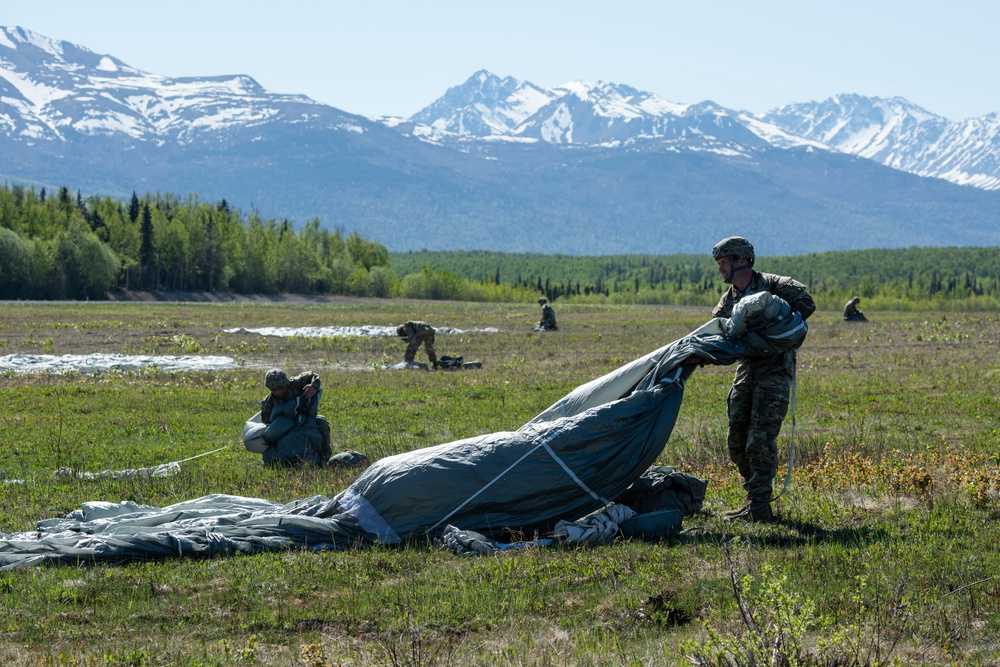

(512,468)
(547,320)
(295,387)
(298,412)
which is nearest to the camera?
(512,468)

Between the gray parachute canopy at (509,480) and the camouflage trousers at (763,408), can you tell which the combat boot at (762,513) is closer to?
the camouflage trousers at (763,408)

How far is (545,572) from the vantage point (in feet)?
27.0

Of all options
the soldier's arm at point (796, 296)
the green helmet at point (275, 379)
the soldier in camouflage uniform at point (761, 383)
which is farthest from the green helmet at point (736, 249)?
the green helmet at point (275, 379)

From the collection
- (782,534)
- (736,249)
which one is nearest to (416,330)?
(736,249)

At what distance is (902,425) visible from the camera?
17.6 metres

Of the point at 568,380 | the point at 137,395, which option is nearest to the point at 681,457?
the point at 568,380

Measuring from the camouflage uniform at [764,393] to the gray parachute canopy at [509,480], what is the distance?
1.21ft

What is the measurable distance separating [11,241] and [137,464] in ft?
303

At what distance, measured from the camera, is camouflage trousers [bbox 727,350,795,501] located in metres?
9.98

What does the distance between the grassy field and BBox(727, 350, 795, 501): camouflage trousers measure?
53 centimetres

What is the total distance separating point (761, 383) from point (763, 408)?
24 cm

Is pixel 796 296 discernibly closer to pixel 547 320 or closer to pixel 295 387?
pixel 295 387

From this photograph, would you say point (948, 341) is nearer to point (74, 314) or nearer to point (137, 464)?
point (137, 464)

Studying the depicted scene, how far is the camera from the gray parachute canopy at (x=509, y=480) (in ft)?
30.9
